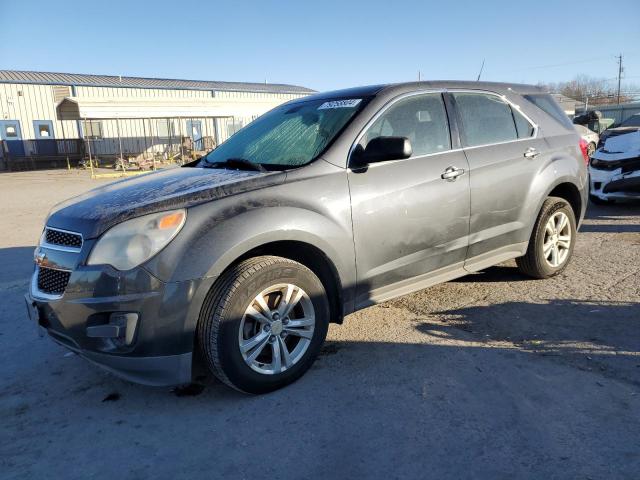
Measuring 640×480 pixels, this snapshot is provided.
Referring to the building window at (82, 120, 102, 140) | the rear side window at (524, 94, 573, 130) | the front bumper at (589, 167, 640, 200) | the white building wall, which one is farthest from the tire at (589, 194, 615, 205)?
the building window at (82, 120, 102, 140)

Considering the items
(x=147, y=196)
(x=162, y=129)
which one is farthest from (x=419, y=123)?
(x=162, y=129)

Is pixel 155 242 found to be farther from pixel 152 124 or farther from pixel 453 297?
pixel 152 124

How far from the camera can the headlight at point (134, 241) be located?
2668mm

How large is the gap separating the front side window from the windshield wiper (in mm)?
855

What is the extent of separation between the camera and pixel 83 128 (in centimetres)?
3033

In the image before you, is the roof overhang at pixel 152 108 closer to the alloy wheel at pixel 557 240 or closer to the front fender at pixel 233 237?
the alloy wheel at pixel 557 240

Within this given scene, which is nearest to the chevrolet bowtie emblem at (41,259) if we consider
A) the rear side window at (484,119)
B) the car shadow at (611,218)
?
the rear side window at (484,119)

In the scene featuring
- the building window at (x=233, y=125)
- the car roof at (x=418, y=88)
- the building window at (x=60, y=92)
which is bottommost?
the car roof at (x=418, y=88)

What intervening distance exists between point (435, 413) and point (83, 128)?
3228cm

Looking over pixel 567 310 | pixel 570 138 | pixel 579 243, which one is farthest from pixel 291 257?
pixel 579 243

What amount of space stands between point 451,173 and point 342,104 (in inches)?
38.4

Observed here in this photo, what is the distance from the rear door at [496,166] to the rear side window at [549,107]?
1.11 feet

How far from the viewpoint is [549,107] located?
16.1 ft

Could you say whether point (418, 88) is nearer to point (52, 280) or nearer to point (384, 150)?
point (384, 150)
